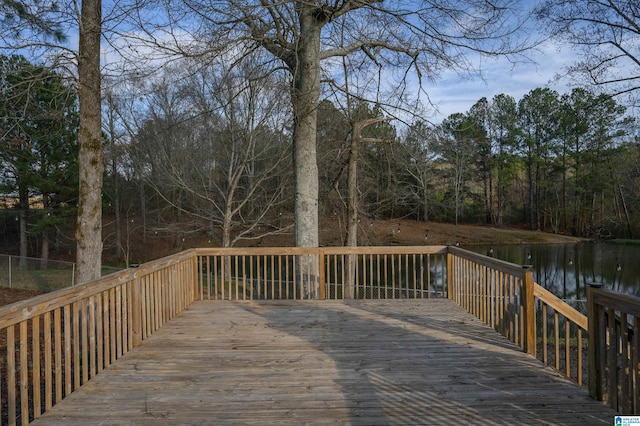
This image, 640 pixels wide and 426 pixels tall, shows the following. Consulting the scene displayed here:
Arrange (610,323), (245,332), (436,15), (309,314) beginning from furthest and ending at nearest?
(436,15) < (309,314) < (245,332) < (610,323)

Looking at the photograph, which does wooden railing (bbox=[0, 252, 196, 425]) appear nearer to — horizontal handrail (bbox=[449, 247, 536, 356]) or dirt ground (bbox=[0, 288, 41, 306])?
horizontal handrail (bbox=[449, 247, 536, 356])

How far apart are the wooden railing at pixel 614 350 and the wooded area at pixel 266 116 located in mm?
4929

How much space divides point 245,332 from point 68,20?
5054 millimetres

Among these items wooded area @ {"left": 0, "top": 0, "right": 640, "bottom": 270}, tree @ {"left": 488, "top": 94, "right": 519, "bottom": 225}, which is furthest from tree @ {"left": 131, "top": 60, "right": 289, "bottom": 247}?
tree @ {"left": 488, "top": 94, "right": 519, "bottom": 225}

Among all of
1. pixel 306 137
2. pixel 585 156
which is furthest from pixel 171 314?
pixel 585 156

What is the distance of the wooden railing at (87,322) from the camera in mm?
2662

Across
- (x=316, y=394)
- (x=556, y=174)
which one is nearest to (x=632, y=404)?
(x=316, y=394)

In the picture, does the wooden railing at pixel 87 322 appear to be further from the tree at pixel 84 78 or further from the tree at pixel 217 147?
the tree at pixel 217 147

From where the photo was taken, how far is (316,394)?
128 inches

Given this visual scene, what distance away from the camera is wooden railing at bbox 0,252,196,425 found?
8.73 ft

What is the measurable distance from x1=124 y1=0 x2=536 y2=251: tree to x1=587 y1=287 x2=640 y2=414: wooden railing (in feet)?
16.1

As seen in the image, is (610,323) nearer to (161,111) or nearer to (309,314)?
(309,314)

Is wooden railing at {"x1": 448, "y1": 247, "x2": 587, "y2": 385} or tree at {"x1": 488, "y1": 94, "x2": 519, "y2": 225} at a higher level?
tree at {"x1": 488, "y1": 94, "x2": 519, "y2": 225}

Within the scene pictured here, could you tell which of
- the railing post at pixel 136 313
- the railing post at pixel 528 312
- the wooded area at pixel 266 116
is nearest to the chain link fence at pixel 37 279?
the wooded area at pixel 266 116
